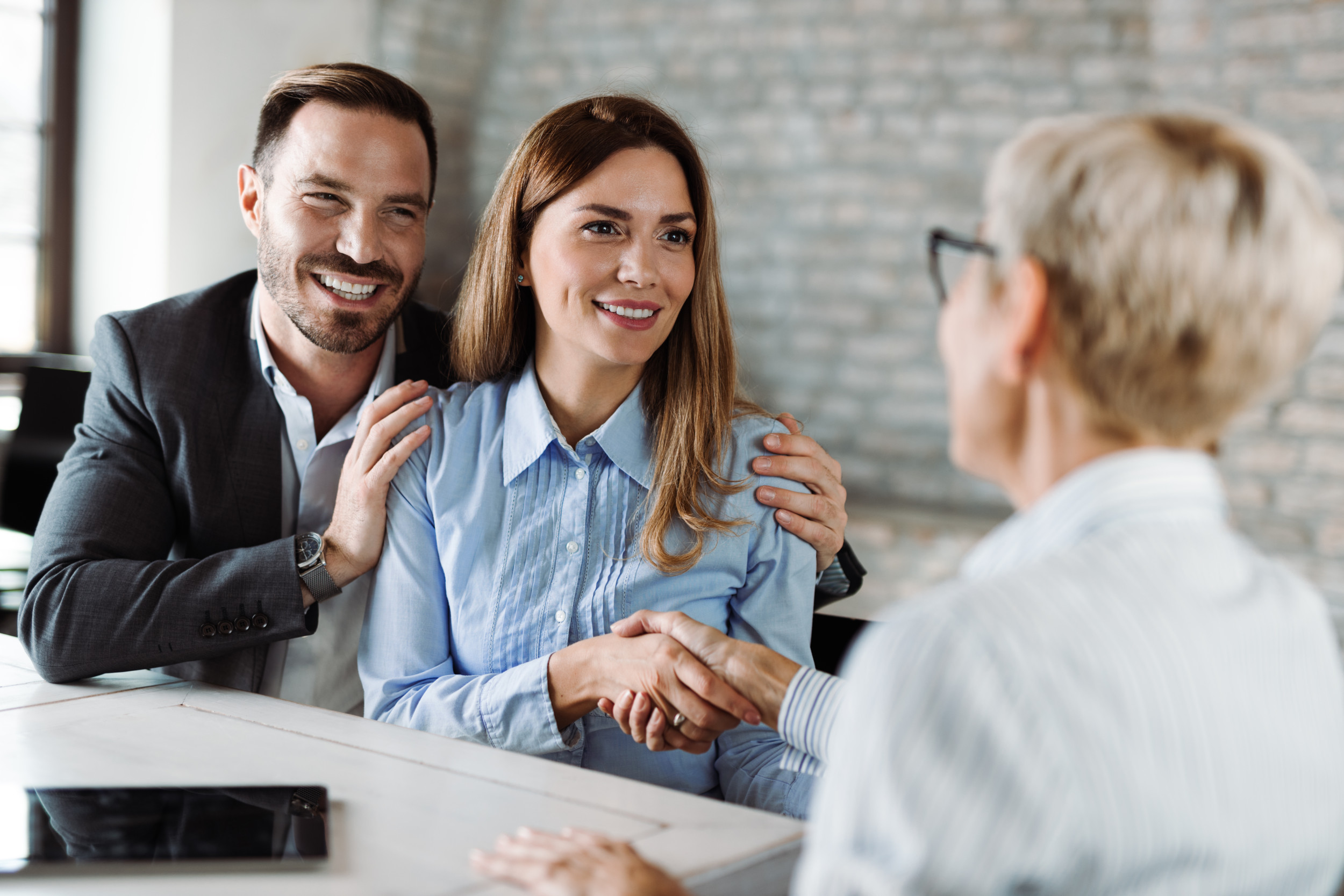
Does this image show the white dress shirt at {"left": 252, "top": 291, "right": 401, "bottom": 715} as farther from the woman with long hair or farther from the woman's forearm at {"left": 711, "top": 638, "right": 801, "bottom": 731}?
the woman's forearm at {"left": 711, "top": 638, "right": 801, "bottom": 731}

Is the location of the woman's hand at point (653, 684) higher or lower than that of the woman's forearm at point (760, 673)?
lower

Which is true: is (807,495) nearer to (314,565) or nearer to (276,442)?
(314,565)

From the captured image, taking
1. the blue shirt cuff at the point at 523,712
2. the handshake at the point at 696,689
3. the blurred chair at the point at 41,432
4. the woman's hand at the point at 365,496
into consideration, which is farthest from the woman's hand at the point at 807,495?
the blurred chair at the point at 41,432

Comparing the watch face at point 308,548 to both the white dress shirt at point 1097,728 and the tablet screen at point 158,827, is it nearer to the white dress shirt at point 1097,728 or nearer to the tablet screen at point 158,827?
the tablet screen at point 158,827

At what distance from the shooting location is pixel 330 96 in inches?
74.7

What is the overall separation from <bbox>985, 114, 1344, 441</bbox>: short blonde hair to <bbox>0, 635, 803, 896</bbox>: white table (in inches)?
20.4

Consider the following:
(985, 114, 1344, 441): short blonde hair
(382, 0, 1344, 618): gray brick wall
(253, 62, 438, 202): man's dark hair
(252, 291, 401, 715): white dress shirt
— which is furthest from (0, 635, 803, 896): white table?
(382, 0, 1344, 618): gray brick wall

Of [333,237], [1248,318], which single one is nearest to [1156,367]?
[1248,318]

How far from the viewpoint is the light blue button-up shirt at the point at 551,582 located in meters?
1.59

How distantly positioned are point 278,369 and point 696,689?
3.04 feet

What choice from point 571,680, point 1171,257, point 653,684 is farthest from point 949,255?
point 571,680

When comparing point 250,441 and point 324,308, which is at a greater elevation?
point 324,308

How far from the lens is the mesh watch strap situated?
63.1 inches

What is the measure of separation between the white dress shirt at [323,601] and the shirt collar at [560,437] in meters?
0.27
